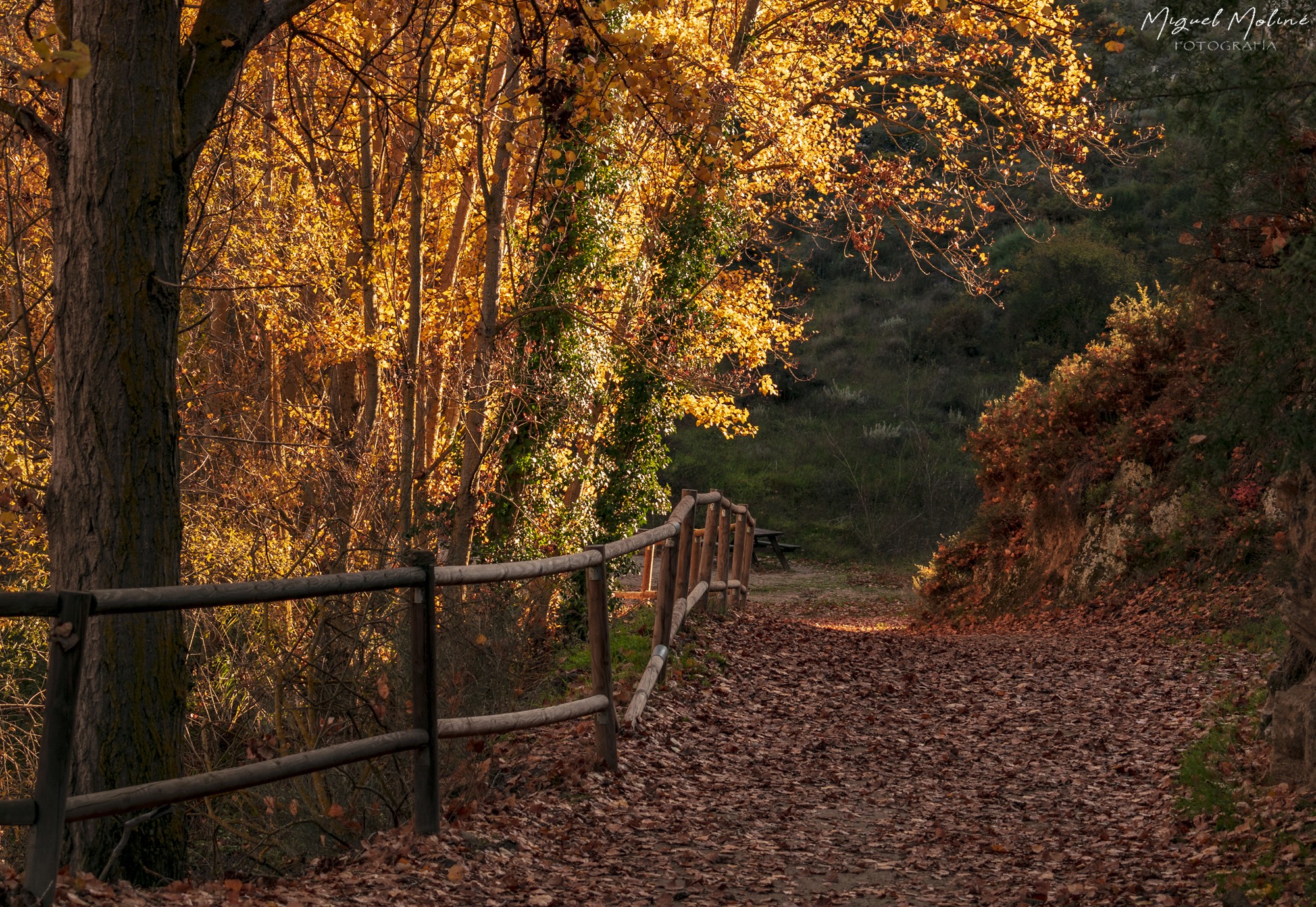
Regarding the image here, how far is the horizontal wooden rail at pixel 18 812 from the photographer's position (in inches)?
143

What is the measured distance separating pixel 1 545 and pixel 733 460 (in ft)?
90.3

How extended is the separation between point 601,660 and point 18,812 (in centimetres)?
337

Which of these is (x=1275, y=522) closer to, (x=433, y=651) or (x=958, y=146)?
(x=958, y=146)

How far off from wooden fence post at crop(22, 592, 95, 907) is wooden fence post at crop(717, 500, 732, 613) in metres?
9.00

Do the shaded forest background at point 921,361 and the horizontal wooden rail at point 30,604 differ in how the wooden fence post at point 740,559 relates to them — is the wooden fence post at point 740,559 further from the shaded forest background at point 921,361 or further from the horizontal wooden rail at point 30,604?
the horizontal wooden rail at point 30,604

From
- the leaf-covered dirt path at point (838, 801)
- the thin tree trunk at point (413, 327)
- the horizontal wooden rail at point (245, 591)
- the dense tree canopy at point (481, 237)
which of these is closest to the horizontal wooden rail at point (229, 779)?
the leaf-covered dirt path at point (838, 801)

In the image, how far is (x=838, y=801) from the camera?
7.01 m

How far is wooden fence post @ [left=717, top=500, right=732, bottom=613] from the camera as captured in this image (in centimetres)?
1262

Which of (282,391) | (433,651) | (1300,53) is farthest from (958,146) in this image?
(433,651)

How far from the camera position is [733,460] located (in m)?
37.6

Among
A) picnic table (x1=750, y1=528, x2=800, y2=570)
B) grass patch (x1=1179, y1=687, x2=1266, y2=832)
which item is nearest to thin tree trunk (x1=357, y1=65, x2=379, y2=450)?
grass patch (x1=1179, y1=687, x2=1266, y2=832)

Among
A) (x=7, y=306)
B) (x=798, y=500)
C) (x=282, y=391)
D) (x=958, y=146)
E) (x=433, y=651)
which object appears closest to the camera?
(x=433, y=651)

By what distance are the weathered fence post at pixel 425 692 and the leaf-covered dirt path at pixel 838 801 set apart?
0.16 metres

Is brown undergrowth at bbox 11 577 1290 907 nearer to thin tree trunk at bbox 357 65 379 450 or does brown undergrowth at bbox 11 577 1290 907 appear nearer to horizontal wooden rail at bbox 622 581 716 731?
horizontal wooden rail at bbox 622 581 716 731
